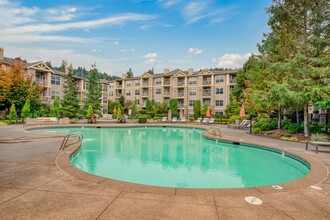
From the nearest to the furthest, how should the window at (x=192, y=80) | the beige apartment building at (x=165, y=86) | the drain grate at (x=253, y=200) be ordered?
the drain grate at (x=253, y=200) → the beige apartment building at (x=165, y=86) → the window at (x=192, y=80)

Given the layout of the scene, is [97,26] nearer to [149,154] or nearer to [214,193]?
[149,154]

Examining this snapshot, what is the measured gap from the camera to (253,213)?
376cm

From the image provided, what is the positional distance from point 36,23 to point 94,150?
1658 cm

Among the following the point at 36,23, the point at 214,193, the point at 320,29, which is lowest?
the point at 214,193

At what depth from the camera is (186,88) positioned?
4653 centimetres

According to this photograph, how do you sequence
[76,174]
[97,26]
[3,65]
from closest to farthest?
1. [76,174]
2. [97,26]
3. [3,65]

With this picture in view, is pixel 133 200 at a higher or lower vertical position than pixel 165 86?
lower

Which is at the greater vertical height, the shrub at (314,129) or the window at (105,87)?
the window at (105,87)

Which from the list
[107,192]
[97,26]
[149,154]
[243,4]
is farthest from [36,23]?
[107,192]

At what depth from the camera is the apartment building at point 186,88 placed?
43128mm

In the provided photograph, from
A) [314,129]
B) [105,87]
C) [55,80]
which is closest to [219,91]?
[314,129]

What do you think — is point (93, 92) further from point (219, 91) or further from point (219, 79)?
point (219, 79)

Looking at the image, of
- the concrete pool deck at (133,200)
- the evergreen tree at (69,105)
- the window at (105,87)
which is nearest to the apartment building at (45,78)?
the evergreen tree at (69,105)

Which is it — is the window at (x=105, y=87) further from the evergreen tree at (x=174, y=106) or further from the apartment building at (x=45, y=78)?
the evergreen tree at (x=174, y=106)
